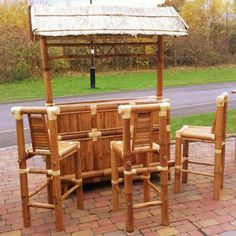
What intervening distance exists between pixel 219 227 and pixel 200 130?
1.34 metres

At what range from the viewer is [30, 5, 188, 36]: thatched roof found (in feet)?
13.4

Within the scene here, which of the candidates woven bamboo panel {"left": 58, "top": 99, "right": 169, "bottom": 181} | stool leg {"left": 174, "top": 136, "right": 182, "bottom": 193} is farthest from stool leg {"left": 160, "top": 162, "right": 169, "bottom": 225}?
woven bamboo panel {"left": 58, "top": 99, "right": 169, "bottom": 181}

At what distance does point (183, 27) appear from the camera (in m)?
4.47

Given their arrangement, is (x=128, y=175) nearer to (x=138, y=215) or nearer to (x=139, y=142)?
(x=139, y=142)

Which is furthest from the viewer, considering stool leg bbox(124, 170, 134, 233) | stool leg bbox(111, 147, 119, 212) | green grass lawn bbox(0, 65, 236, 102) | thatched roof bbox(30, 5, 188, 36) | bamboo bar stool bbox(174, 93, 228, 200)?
green grass lawn bbox(0, 65, 236, 102)

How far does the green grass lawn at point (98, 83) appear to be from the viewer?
1391 cm

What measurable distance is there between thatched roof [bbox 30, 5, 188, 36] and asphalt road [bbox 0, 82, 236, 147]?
340cm

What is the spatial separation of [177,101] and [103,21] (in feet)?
24.8

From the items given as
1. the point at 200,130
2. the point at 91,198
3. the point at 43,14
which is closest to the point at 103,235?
the point at 91,198

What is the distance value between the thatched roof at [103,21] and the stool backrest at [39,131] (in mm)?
1132

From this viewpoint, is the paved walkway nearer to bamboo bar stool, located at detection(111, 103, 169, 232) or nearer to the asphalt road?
bamboo bar stool, located at detection(111, 103, 169, 232)

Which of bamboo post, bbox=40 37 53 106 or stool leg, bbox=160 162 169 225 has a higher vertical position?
bamboo post, bbox=40 37 53 106

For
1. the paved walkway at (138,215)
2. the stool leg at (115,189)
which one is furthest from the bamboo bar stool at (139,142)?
the stool leg at (115,189)

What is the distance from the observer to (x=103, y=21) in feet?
13.9
